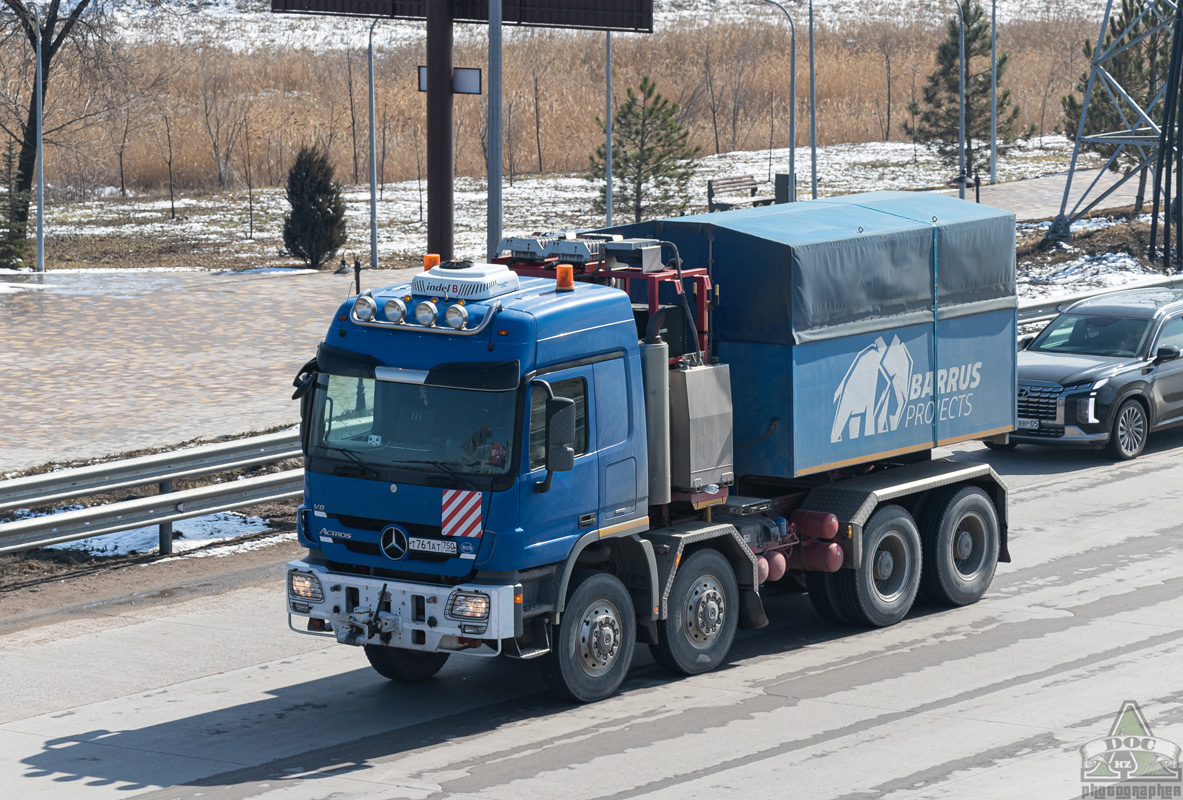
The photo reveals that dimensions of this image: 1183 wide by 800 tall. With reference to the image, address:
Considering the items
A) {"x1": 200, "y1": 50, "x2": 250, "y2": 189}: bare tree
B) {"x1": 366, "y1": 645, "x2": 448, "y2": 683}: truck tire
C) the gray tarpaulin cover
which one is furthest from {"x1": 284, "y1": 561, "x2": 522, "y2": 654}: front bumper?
{"x1": 200, "y1": 50, "x2": 250, "y2": 189}: bare tree

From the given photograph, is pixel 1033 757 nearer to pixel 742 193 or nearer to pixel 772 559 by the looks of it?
pixel 772 559

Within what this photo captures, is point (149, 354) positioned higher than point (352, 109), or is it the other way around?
point (352, 109)

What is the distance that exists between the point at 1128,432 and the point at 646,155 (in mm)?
27329

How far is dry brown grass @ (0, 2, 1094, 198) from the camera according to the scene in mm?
58875

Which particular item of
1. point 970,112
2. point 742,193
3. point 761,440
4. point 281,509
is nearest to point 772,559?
point 761,440

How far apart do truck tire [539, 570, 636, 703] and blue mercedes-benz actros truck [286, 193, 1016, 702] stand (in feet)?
0.06

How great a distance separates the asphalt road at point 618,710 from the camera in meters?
8.62

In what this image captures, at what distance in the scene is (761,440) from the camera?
36.6 ft

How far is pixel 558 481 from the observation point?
9.59m

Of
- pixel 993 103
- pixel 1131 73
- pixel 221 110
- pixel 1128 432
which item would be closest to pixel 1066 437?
pixel 1128 432

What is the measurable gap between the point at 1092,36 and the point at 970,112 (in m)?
34.6

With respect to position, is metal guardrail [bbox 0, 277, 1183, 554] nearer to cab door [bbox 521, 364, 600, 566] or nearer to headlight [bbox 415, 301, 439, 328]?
headlight [bbox 415, 301, 439, 328]

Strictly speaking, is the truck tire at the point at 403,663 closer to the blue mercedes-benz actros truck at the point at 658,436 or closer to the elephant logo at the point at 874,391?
the blue mercedes-benz actros truck at the point at 658,436

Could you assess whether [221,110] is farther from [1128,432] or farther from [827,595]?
[827,595]
